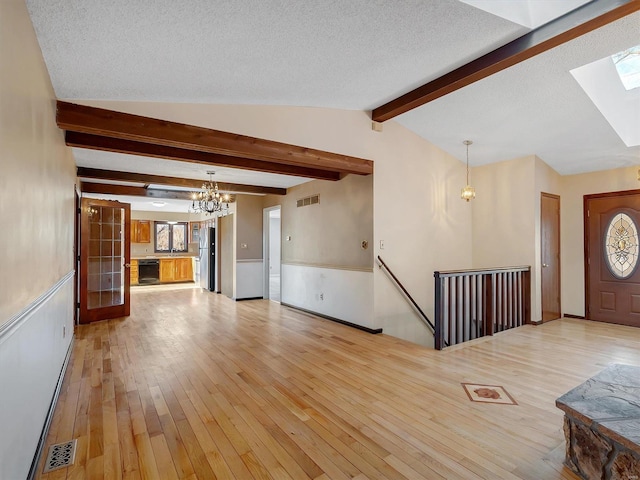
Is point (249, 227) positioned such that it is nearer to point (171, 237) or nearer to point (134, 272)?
point (134, 272)

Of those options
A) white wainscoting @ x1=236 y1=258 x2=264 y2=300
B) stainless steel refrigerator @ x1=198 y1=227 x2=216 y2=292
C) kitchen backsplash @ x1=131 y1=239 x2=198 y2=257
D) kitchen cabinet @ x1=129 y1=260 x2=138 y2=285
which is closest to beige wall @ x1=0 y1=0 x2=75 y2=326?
white wainscoting @ x1=236 y1=258 x2=264 y2=300

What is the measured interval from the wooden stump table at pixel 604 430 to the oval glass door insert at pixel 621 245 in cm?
434

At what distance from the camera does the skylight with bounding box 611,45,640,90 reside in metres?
4.08

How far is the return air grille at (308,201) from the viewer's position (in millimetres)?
6328

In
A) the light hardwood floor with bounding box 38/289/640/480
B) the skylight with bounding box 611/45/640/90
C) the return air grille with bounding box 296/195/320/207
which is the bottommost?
the light hardwood floor with bounding box 38/289/640/480

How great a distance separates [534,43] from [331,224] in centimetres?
373

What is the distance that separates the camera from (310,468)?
1985 mm

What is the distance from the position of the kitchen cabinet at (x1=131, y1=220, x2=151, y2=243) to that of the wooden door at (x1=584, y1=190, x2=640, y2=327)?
40.7ft

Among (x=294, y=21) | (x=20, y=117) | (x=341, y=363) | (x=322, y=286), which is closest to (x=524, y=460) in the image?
(x=341, y=363)

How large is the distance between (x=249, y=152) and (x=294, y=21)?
1.85m

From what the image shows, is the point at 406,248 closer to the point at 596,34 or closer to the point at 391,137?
the point at 391,137

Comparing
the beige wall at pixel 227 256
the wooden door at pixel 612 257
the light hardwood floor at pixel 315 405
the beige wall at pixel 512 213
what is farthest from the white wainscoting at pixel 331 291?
the wooden door at pixel 612 257

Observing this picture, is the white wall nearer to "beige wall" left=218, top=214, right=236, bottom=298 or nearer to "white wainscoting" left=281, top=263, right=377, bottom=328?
"white wainscoting" left=281, top=263, right=377, bottom=328

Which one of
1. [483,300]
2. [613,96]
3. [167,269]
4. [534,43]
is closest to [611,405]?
[534,43]
